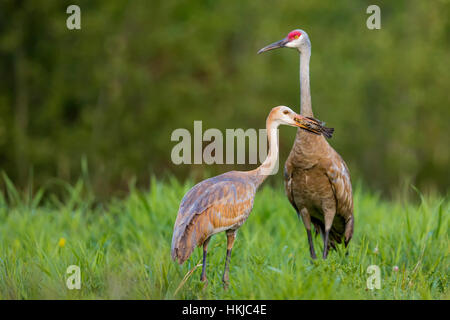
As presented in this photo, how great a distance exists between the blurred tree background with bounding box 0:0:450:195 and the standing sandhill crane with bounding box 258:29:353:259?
31.2 ft

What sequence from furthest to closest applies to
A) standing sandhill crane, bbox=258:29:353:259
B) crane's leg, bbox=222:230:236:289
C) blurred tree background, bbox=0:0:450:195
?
blurred tree background, bbox=0:0:450:195 → standing sandhill crane, bbox=258:29:353:259 → crane's leg, bbox=222:230:236:289

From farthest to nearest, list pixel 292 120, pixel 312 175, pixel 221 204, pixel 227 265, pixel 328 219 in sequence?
pixel 328 219
pixel 312 175
pixel 292 120
pixel 227 265
pixel 221 204

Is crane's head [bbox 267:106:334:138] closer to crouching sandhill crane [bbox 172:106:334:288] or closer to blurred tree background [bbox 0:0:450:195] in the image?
crouching sandhill crane [bbox 172:106:334:288]

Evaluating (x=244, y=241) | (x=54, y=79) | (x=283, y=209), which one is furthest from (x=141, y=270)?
(x=54, y=79)

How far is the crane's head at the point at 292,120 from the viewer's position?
17.4ft

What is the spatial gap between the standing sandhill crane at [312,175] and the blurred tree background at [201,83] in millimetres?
9519

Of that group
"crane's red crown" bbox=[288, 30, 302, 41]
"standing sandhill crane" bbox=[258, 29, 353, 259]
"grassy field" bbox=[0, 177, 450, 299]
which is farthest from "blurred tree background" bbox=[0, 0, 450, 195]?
"crane's red crown" bbox=[288, 30, 302, 41]

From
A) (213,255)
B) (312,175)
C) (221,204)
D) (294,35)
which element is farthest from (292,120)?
(213,255)

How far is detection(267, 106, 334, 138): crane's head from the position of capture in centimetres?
529

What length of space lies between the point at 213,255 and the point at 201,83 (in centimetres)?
1648

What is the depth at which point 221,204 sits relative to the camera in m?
4.99

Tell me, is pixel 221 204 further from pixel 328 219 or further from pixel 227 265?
pixel 328 219
